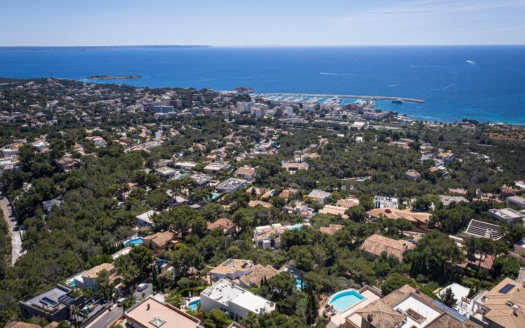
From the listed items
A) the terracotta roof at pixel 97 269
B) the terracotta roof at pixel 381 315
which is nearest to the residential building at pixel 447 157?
the terracotta roof at pixel 381 315

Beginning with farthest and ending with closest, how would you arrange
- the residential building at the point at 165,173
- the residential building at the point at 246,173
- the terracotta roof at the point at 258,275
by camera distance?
the residential building at the point at 246,173 → the residential building at the point at 165,173 → the terracotta roof at the point at 258,275

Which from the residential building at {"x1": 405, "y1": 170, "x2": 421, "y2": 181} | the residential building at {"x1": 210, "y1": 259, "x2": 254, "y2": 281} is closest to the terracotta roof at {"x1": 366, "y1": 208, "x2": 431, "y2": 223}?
the residential building at {"x1": 405, "y1": 170, "x2": 421, "y2": 181}

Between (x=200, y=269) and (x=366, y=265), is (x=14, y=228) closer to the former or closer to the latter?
(x=200, y=269)

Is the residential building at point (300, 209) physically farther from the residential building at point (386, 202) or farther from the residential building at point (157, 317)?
the residential building at point (157, 317)

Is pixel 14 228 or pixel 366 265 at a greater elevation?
pixel 366 265

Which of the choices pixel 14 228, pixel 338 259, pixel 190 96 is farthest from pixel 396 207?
pixel 190 96
